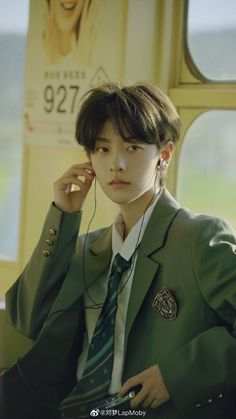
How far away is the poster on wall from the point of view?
2777mm

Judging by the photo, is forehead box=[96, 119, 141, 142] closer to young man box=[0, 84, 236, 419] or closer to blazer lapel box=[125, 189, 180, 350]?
young man box=[0, 84, 236, 419]

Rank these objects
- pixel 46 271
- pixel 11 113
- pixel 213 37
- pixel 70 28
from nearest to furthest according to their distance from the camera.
A: 1. pixel 46 271
2. pixel 213 37
3. pixel 70 28
4. pixel 11 113

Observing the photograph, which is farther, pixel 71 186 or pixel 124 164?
pixel 71 186

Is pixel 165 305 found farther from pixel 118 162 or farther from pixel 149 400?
pixel 118 162

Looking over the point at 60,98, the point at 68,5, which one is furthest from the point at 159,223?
the point at 68,5

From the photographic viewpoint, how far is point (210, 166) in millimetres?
2709

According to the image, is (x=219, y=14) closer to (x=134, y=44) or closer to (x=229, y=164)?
(x=134, y=44)

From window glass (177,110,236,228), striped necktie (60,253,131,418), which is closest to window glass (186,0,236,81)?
window glass (177,110,236,228)

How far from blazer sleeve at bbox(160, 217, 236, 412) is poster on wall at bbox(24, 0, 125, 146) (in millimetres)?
1322

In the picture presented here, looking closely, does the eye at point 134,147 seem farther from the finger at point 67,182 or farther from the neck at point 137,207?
the finger at point 67,182

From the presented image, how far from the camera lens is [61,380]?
5.99 feet

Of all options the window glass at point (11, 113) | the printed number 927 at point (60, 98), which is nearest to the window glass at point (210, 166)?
the printed number 927 at point (60, 98)

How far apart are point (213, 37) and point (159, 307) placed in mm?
1362

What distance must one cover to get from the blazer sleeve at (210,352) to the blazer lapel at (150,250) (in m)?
0.13
